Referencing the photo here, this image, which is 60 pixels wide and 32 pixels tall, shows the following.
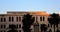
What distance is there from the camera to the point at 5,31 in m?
113

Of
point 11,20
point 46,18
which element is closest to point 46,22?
point 46,18

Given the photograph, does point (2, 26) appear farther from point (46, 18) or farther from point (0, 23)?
point (46, 18)

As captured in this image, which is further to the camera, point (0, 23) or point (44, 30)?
point (0, 23)

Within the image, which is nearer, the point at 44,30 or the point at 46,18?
the point at 44,30

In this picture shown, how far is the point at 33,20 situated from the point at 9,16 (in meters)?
11.5

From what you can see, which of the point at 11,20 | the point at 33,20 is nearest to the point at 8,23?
the point at 11,20

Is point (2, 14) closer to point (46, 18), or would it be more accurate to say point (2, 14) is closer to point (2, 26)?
point (2, 26)

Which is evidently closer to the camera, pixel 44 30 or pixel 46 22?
pixel 44 30

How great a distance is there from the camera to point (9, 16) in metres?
114

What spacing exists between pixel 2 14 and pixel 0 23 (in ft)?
11.5

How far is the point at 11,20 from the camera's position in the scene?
114m

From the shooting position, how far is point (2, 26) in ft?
373

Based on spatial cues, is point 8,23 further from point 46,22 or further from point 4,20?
point 46,22

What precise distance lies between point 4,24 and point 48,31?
16.7 m
